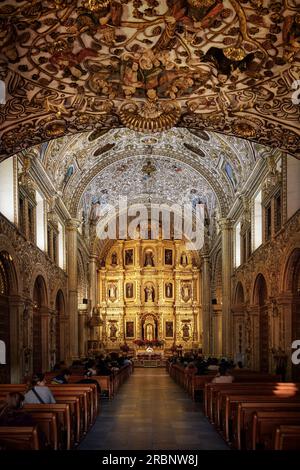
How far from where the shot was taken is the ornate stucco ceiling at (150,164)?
24.9m

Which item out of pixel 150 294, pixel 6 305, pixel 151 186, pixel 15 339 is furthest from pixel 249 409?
pixel 150 294

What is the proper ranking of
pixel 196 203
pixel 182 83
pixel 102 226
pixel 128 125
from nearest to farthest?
pixel 182 83, pixel 128 125, pixel 196 203, pixel 102 226

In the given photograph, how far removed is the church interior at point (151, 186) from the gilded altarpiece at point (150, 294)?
637 cm

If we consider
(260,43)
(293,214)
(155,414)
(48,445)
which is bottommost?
(155,414)

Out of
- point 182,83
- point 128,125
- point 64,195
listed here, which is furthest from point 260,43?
point 64,195

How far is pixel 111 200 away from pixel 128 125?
23.8 meters

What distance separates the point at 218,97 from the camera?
1332 cm

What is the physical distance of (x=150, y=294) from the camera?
45.8m

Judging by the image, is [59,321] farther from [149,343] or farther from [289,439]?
[289,439]

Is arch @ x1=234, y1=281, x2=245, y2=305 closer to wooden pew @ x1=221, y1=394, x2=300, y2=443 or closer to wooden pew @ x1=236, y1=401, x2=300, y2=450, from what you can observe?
wooden pew @ x1=221, y1=394, x2=300, y2=443

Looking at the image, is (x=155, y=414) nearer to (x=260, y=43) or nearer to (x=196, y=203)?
(x=260, y=43)

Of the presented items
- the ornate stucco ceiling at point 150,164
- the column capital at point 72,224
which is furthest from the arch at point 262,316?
the column capital at point 72,224

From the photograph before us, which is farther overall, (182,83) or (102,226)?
(102,226)

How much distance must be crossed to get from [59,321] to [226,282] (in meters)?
8.62
